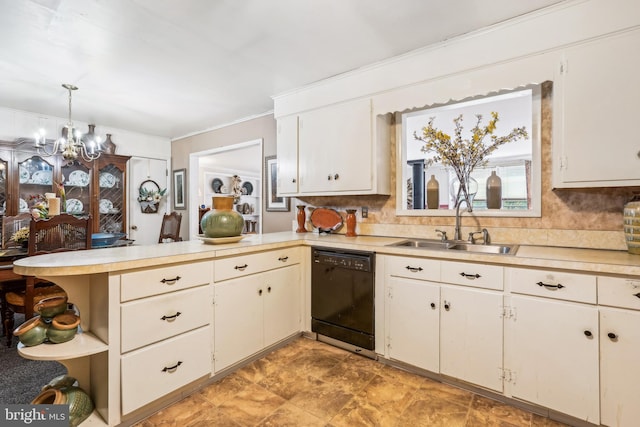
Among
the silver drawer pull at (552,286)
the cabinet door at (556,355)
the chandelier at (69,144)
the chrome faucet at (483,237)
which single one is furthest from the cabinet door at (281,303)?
the chandelier at (69,144)

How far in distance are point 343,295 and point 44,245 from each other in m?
2.42

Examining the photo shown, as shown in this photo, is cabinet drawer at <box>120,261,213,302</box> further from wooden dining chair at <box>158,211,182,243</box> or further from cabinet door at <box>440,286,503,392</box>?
wooden dining chair at <box>158,211,182,243</box>

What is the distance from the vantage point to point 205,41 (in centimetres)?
219

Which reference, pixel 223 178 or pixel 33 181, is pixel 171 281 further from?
pixel 223 178

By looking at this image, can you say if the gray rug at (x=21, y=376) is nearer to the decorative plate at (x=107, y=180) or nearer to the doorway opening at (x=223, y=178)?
the decorative plate at (x=107, y=180)

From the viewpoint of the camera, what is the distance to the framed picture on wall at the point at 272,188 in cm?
365

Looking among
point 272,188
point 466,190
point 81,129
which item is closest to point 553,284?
point 466,190

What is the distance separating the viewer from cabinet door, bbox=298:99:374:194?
261 cm

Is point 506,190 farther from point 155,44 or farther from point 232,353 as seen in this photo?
point 155,44

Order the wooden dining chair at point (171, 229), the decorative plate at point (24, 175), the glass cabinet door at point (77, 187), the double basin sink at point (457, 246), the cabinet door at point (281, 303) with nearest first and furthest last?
the double basin sink at point (457, 246) < the cabinet door at point (281, 303) < the decorative plate at point (24, 175) < the glass cabinet door at point (77, 187) < the wooden dining chair at point (171, 229)

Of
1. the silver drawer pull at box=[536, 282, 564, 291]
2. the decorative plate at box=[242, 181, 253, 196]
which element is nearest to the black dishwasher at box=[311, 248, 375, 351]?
the silver drawer pull at box=[536, 282, 564, 291]

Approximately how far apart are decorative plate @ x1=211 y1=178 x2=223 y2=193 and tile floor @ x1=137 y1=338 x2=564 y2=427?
436cm

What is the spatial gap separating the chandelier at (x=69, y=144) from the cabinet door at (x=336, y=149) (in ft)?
7.88

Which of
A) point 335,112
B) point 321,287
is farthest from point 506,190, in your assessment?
point 321,287
